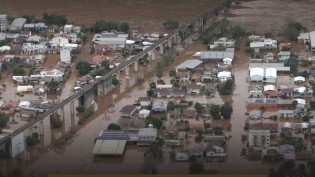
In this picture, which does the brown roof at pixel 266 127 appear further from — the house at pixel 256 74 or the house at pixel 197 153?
the house at pixel 256 74

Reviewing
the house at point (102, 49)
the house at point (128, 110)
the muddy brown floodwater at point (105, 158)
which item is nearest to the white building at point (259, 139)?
the muddy brown floodwater at point (105, 158)

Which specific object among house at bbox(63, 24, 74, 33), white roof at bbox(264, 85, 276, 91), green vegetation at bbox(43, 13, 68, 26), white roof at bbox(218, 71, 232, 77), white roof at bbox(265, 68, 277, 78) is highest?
green vegetation at bbox(43, 13, 68, 26)

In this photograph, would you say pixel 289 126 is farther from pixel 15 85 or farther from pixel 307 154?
pixel 15 85

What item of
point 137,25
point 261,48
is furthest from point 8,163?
point 137,25

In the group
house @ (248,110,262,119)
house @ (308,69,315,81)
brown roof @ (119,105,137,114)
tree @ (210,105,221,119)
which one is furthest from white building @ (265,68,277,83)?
brown roof @ (119,105,137,114)

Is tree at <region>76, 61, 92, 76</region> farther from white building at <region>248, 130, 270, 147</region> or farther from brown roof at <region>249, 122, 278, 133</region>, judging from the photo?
white building at <region>248, 130, 270, 147</region>

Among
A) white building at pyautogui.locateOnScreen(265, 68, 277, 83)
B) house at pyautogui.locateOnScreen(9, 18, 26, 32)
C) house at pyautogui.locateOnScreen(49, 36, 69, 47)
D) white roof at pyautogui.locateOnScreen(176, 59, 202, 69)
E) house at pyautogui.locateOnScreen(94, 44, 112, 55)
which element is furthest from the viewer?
house at pyautogui.locateOnScreen(9, 18, 26, 32)

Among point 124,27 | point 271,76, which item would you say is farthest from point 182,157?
point 124,27
